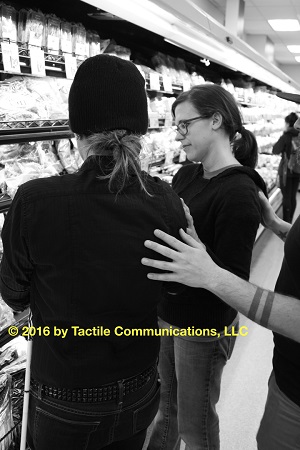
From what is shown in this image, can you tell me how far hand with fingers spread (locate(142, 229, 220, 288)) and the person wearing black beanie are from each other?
43 mm

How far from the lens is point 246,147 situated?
1.88 meters

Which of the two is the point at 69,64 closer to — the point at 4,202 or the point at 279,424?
the point at 4,202

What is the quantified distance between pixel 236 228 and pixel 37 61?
3.24 feet

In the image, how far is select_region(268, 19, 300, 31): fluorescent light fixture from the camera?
8.06 meters

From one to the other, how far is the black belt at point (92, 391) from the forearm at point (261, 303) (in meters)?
0.33

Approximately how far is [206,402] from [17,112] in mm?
1270

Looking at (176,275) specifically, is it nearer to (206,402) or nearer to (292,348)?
(292,348)

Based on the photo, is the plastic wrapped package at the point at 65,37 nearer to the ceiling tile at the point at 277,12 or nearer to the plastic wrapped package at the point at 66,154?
the plastic wrapped package at the point at 66,154

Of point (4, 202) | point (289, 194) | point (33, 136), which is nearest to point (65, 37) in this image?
point (33, 136)

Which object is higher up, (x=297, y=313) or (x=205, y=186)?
(x=205, y=186)

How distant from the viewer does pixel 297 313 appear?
950mm

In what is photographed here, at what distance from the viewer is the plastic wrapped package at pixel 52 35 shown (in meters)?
1.71

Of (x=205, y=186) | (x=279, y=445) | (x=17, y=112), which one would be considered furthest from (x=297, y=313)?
(x=17, y=112)

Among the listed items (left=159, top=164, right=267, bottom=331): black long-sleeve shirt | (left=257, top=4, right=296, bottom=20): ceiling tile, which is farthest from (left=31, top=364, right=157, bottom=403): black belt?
(left=257, top=4, right=296, bottom=20): ceiling tile
